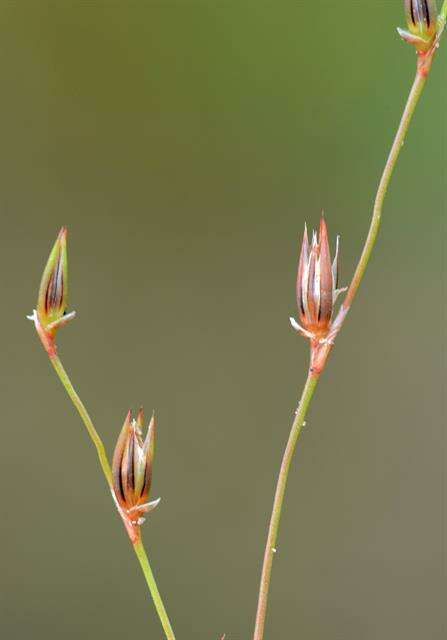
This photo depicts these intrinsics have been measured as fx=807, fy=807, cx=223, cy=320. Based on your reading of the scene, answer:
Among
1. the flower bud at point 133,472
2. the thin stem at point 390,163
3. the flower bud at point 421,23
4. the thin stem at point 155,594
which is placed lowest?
the thin stem at point 155,594

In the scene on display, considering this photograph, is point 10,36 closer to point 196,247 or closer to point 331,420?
point 196,247

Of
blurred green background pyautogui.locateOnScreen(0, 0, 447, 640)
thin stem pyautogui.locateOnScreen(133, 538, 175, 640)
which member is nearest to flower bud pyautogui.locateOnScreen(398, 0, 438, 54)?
thin stem pyautogui.locateOnScreen(133, 538, 175, 640)

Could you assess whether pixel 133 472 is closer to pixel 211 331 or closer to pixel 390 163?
pixel 390 163

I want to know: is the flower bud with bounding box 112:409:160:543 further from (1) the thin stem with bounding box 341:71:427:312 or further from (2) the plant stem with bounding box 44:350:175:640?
(1) the thin stem with bounding box 341:71:427:312

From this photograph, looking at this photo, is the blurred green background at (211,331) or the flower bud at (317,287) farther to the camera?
the blurred green background at (211,331)

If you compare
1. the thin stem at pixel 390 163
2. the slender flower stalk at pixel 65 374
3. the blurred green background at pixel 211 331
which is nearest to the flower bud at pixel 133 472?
the slender flower stalk at pixel 65 374

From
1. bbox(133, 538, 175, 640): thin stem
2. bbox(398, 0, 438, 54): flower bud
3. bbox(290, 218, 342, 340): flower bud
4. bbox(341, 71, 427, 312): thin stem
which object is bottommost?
bbox(133, 538, 175, 640): thin stem

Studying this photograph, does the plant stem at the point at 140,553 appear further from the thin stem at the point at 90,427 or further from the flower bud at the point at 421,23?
the flower bud at the point at 421,23
